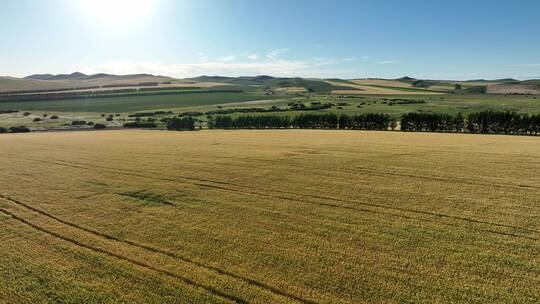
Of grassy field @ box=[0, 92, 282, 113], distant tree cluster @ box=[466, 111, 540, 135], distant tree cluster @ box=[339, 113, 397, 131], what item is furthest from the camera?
grassy field @ box=[0, 92, 282, 113]

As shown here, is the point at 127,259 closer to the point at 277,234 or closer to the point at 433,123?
the point at 277,234

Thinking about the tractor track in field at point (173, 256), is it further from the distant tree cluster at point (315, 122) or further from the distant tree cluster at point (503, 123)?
the distant tree cluster at point (503, 123)

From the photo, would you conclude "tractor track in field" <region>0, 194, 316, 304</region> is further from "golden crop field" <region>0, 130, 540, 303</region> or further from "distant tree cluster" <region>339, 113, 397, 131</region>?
"distant tree cluster" <region>339, 113, 397, 131</region>

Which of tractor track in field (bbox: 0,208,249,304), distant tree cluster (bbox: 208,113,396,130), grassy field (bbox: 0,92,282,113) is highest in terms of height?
grassy field (bbox: 0,92,282,113)

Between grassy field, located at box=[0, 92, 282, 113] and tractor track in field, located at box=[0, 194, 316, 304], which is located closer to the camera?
tractor track in field, located at box=[0, 194, 316, 304]

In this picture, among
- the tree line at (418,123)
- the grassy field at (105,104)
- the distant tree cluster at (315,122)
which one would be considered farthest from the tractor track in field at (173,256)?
the grassy field at (105,104)

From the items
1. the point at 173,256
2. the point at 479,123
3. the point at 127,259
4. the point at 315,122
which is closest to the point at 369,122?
the point at 315,122

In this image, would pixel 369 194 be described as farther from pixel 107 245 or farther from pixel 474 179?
pixel 107 245

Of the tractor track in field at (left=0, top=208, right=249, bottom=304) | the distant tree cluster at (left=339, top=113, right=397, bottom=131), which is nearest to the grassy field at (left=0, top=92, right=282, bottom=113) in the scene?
the distant tree cluster at (left=339, top=113, right=397, bottom=131)

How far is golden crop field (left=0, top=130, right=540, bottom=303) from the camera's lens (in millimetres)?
13273

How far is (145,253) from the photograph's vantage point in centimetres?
1638

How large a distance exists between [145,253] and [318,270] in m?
8.04

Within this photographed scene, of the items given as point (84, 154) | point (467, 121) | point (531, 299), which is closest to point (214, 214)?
point (531, 299)

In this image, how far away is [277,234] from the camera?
17938mm
